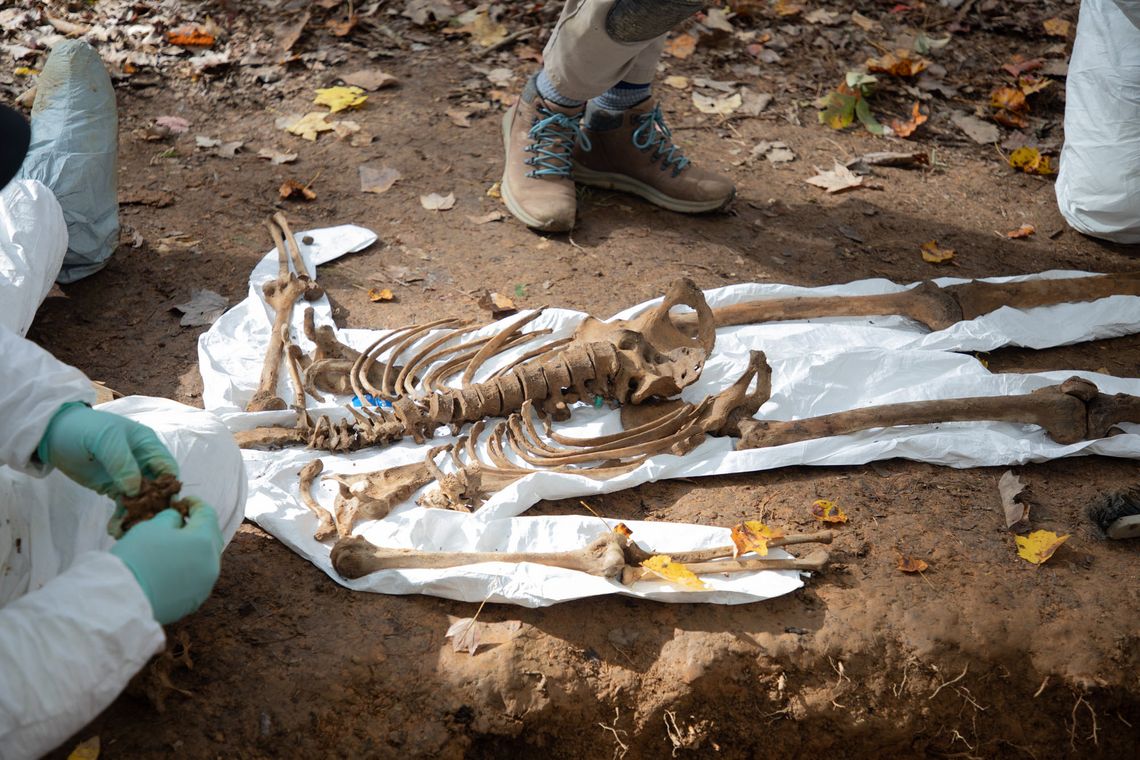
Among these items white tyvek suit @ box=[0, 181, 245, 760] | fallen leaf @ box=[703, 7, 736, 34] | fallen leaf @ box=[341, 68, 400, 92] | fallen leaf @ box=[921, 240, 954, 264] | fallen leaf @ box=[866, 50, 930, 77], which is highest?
white tyvek suit @ box=[0, 181, 245, 760]

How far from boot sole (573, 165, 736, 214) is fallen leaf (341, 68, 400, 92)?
1.48 m

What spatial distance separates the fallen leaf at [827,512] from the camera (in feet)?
10.4

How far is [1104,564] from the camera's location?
122 inches

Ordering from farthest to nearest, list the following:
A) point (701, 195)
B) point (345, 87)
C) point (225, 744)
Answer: point (345, 87), point (701, 195), point (225, 744)

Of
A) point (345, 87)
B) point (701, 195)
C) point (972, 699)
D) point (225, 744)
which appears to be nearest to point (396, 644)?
point (225, 744)

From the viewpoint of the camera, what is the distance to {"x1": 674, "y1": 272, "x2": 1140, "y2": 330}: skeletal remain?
4.02m

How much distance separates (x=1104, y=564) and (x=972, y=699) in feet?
2.19

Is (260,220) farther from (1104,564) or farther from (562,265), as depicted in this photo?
(1104,564)

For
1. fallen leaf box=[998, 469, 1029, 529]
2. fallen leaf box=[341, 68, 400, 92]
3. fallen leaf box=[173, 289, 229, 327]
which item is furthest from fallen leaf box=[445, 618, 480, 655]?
fallen leaf box=[341, 68, 400, 92]

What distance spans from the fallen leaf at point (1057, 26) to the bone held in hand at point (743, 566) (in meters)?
5.26

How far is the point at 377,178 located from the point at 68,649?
3478mm

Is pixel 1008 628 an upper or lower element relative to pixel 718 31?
lower

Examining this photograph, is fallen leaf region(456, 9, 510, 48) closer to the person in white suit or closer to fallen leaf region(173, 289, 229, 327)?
fallen leaf region(173, 289, 229, 327)

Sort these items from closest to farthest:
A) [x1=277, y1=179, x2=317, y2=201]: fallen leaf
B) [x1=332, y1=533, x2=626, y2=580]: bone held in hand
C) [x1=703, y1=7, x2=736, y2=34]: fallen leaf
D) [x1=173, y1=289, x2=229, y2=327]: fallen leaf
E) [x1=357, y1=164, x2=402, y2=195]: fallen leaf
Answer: [x1=332, y1=533, x2=626, y2=580]: bone held in hand
[x1=173, y1=289, x2=229, y2=327]: fallen leaf
[x1=277, y1=179, x2=317, y2=201]: fallen leaf
[x1=357, y1=164, x2=402, y2=195]: fallen leaf
[x1=703, y1=7, x2=736, y2=34]: fallen leaf
